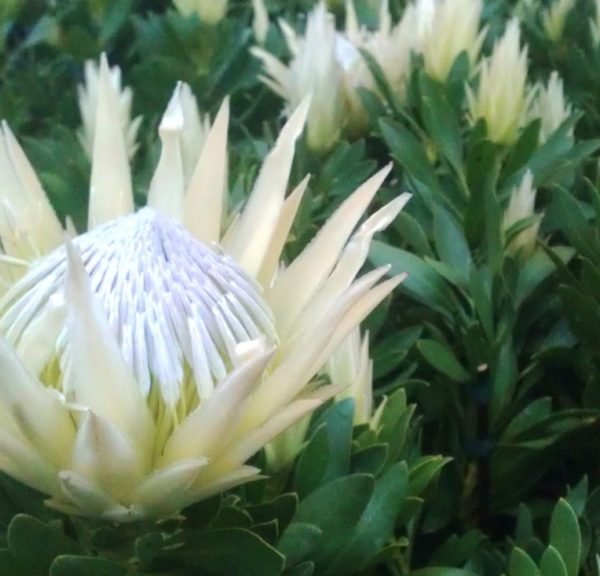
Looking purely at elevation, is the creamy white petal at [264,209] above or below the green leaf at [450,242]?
Result: above

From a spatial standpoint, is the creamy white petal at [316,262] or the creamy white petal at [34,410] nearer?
the creamy white petal at [34,410]

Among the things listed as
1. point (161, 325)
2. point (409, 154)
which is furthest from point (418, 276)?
point (161, 325)

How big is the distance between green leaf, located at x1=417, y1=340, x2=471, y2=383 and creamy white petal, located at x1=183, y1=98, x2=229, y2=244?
0.25 meters

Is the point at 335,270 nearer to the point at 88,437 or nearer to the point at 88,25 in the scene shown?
the point at 88,437

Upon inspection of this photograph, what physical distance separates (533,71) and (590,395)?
0.59 m

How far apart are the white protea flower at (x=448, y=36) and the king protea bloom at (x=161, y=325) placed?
0.51 metres

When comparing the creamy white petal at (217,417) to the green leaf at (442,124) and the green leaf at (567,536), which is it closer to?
the green leaf at (567,536)

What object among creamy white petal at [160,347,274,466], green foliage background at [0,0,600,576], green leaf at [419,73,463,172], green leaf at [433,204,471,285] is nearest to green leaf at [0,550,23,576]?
green foliage background at [0,0,600,576]

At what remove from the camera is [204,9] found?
1.32 meters

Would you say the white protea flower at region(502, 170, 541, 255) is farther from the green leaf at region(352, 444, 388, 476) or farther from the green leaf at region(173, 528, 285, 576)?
the green leaf at region(173, 528, 285, 576)

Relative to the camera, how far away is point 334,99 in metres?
1.07

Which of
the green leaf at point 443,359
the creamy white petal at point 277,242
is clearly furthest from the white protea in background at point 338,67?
the creamy white petal at point 277,242

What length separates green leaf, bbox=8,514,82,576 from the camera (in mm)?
529

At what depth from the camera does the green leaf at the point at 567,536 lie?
0.61 metres
